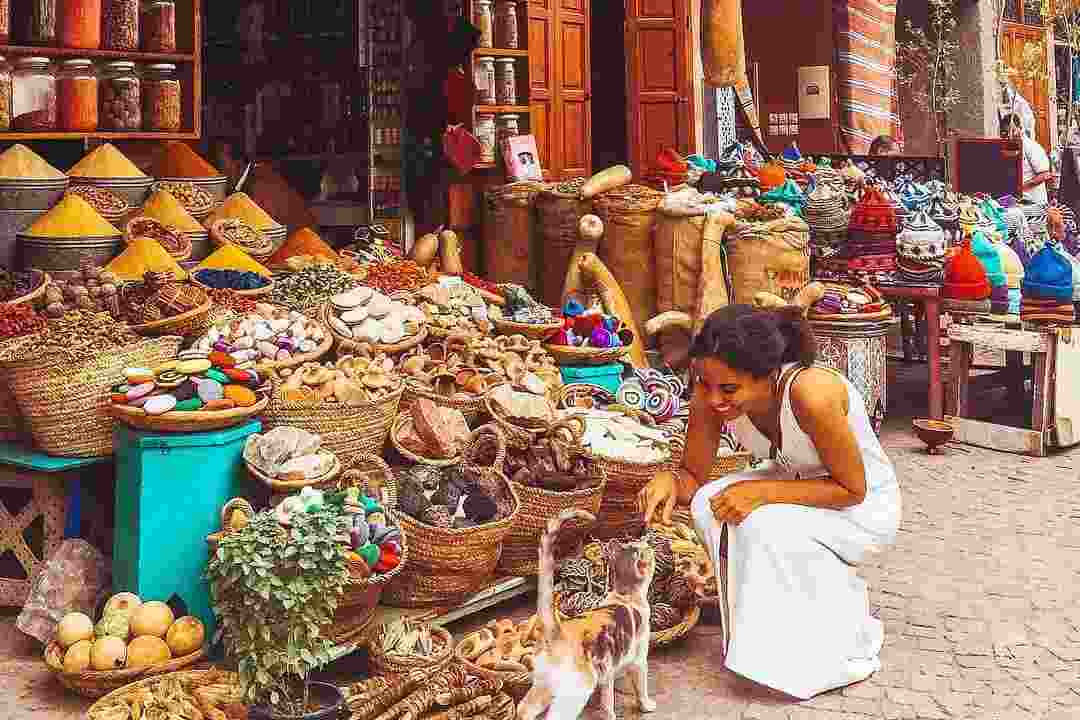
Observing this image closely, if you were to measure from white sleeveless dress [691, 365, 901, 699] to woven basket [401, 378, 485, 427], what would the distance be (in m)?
1.34

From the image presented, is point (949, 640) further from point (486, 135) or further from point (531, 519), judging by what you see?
point (486, 135)

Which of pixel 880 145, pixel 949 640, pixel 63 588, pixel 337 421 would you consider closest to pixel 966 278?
pixel 949 640

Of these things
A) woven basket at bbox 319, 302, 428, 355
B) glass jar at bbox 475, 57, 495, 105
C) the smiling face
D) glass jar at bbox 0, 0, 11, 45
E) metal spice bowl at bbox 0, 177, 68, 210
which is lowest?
→ the smiling face

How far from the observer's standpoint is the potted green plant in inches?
146

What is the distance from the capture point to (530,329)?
19.6 feet

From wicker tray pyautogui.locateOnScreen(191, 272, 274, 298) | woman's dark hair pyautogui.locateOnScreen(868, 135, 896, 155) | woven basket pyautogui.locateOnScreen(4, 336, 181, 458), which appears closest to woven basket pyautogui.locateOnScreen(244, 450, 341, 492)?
woven basket pyautogui.locateOnScreen(4, 336, 181, 458)

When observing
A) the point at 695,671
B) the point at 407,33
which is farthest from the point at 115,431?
the point at 407,33

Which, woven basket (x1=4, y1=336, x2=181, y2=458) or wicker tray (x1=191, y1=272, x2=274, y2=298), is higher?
wicker tray (x1=191, y1=272, x2=274, y2=298)

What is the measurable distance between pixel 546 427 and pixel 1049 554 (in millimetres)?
2097

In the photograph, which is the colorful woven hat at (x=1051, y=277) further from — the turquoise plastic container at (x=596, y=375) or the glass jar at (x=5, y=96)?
the glass jar at (x=5, y=96)

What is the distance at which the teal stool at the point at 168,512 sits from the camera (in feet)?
13.4

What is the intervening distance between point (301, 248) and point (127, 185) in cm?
89

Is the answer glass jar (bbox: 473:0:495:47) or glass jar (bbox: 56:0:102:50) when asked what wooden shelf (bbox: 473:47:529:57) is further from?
glass jar (bbox: 56:0:102:50)

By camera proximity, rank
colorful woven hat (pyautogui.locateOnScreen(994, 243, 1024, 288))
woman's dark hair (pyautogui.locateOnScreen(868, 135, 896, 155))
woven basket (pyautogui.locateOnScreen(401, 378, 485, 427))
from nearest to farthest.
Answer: woven basket (pyautogui.locateOnScreen(401, 378, 485, 427)) → colorful woven hat (pyautogui.locateOnScreen(994, 243, 1024, 288)) → woman's dark hair (pyautogui.locateOnScreen(868, 135, 896, 155))
